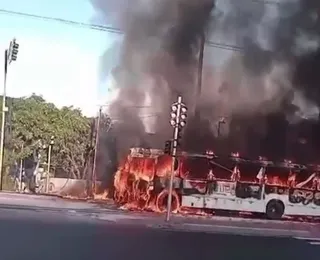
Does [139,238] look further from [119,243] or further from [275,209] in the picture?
[275,209]

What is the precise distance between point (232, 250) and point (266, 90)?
1678cm

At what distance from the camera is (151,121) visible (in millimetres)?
29203

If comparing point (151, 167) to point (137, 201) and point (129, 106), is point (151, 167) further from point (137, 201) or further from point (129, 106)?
point (129, 106)

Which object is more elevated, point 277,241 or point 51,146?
point 51,146

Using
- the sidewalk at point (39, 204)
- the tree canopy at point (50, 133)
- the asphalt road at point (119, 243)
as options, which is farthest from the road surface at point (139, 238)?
the tree canopy at point (50, 133)

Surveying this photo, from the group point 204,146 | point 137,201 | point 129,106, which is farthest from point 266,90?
point 137,201

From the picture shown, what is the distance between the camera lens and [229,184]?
22.5 metres

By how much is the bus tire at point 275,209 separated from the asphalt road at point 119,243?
24.1 feet

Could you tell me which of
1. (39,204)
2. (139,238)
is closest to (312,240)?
(139,238)

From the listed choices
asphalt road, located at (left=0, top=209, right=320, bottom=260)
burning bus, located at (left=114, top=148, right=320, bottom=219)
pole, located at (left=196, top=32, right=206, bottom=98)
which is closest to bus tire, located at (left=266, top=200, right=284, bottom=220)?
burning bus, located at (left=114, top=148, right=320, bottom=219)

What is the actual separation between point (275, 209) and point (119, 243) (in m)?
12.0

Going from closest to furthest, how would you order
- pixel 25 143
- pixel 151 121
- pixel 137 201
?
pixel 137 201
pixel 151 121
pixel 25 143

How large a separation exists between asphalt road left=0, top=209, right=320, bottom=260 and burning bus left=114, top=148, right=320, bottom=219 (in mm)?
6271

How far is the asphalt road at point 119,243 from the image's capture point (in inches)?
395
